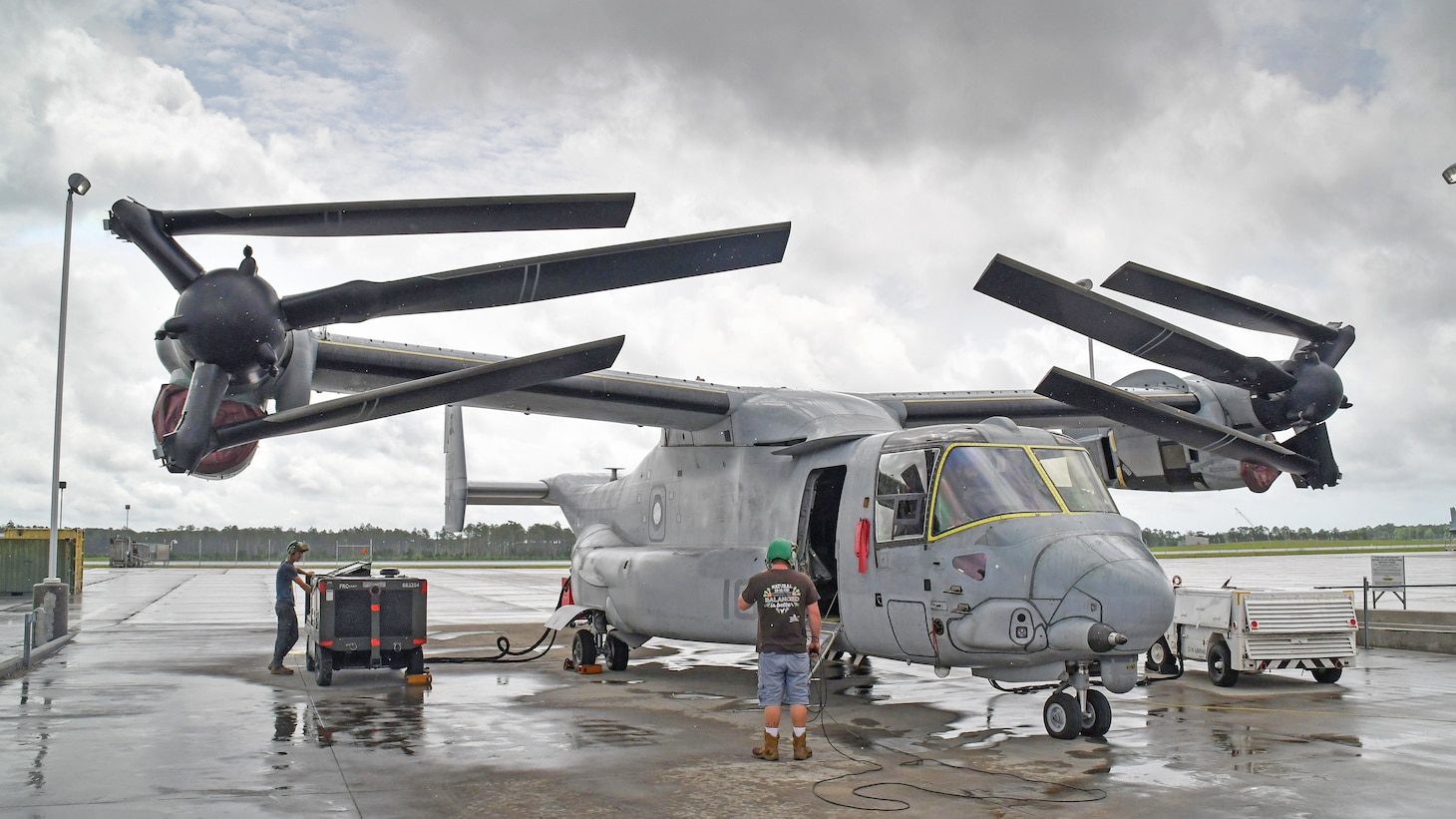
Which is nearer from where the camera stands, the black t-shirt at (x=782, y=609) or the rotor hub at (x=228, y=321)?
the black t-shirt at (x=782, y=609)

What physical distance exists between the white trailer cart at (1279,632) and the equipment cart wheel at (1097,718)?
4489mm

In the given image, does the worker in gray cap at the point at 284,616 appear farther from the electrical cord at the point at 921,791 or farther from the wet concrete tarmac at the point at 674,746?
the electrical cord at the point at 921,791

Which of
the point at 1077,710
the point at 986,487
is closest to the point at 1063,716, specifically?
the point at 1077,710

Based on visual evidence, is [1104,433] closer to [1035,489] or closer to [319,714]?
[1035,489]

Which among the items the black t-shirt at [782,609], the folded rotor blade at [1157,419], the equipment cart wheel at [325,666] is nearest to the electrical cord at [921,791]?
the black t-shirt at [782,609]

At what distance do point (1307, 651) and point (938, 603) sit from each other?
19.0 ft

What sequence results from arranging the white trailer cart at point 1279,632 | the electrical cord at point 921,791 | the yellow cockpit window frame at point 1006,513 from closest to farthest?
the electrical cord at point 921,791 → the yellow cockpit window frame at point 1006,513 → the white trailer cart at point 1279,632

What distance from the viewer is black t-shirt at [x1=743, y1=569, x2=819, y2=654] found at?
838 centimetres

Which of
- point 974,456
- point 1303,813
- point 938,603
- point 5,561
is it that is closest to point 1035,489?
point 974,456

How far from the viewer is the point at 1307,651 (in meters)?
12.3

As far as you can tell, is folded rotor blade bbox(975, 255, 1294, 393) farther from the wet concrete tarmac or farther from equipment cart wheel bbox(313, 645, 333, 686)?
equipment cart wheel bbox(313, 645, 333, 686)

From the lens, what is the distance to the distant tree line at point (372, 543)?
78562 millimetres

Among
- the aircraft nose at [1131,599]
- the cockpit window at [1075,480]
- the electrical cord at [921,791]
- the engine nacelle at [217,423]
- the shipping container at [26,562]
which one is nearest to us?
the electrical cord at [921,791]

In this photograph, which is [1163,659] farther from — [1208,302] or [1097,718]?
[1097,718]
